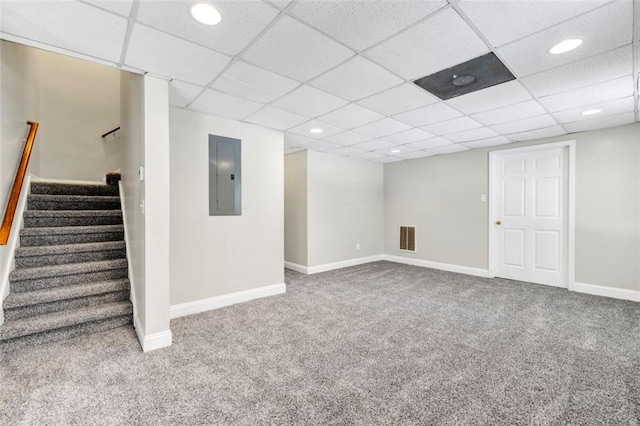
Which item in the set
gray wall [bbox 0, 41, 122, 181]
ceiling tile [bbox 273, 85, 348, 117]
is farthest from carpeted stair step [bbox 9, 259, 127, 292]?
ceiling tile [bbox 273, 85, 348, 117]

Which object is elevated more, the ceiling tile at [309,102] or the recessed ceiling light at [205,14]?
the recessed ceiling light at [205,14]

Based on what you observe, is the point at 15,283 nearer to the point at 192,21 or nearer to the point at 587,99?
the point at 192,21

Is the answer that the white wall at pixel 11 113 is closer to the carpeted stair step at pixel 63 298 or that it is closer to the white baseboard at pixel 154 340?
the carpeted stair step at pixel 63 298

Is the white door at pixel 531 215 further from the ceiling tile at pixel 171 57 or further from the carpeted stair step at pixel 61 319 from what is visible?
the carpeted stair step at pixel 61 319

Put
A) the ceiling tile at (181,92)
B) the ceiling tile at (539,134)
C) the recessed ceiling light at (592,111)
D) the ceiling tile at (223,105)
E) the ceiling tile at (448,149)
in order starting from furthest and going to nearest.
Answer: the ceiling tile at (448,149) < the ceiling tile at (539,134) < the recessed ceiling light at (592,111) < the ceiling tile at (223,105) < the ceiling tile at (181,92)

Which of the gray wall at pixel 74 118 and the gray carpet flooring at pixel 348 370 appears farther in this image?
the gray wall at pixel 74 118

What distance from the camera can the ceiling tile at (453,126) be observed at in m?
3.67

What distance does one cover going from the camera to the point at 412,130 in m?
4.05

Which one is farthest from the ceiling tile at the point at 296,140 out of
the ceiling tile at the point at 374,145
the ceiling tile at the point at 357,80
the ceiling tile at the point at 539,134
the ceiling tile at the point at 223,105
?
the ceiling tile at the point at 539,134

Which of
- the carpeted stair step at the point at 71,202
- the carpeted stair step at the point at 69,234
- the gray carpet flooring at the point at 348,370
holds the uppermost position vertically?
the carpeted stair step at the point at 71,202

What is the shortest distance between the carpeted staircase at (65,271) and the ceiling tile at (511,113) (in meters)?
4.54

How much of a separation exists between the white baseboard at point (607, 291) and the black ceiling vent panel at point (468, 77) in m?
3.51

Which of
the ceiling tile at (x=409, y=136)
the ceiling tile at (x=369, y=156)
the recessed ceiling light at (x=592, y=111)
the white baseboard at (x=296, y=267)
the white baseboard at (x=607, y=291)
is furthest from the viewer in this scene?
the ceiling tile at (x=369, y=156)

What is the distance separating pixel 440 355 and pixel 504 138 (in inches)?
146
